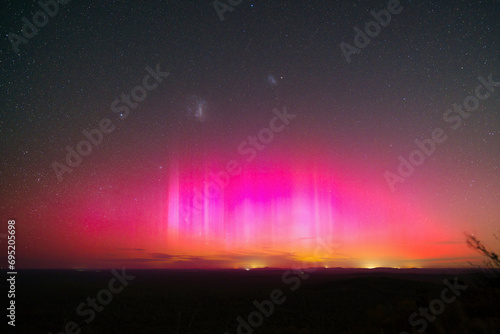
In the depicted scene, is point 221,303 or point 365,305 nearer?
point 365,305

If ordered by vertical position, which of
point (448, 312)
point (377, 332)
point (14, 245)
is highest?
point (14, 245)

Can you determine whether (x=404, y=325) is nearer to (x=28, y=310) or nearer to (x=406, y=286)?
(x=406, y=286)

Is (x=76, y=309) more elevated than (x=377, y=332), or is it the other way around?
(x=377, y=332)

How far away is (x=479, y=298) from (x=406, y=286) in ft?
87.1

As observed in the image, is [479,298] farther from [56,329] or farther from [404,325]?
[56,329]

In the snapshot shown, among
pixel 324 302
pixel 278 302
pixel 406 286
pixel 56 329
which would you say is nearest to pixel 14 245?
pixel 56 329

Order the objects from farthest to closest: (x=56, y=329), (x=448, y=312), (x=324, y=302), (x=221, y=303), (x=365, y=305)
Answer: (x=221, y=303) < (x=324, y=302) < (x=365, y=305) < (x=56, y=329) < (x=448, y=312)

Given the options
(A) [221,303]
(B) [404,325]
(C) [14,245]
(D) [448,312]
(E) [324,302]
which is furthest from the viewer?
(A) [221,303]

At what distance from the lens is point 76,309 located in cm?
2619

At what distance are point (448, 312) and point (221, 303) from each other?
22226 mm

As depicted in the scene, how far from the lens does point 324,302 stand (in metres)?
25.5

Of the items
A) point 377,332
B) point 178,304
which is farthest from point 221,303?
point 377,332

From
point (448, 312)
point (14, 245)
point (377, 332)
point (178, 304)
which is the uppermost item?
point (14, 245)

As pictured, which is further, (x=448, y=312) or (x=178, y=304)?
(x=178, y=304)
